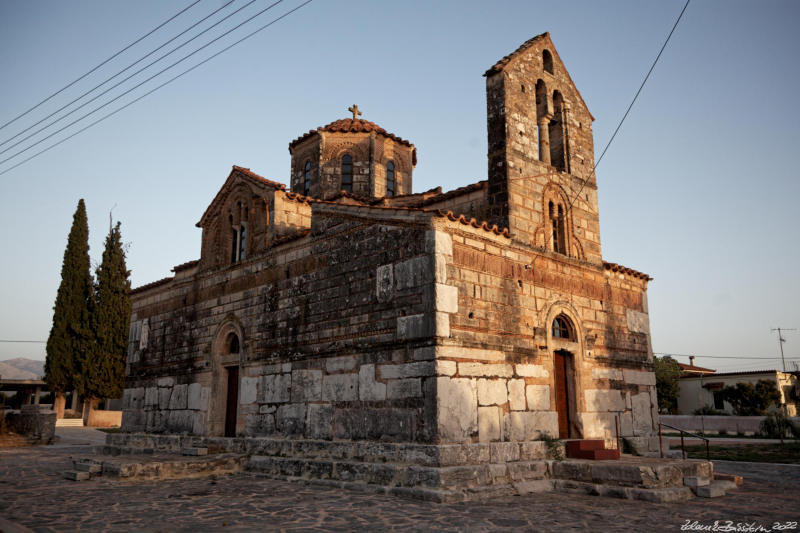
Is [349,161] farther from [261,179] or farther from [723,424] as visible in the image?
[723,424]

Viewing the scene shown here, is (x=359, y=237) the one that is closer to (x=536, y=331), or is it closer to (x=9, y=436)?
(x=536, y=331)

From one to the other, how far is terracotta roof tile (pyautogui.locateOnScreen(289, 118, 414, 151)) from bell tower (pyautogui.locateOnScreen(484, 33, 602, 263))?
17.0ft

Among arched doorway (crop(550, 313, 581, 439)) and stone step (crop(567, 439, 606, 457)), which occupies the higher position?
arched doorway (crop(550, 313, 581, 439))

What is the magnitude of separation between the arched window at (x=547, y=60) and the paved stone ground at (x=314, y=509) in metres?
9.17

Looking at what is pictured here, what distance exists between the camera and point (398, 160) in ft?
55.9

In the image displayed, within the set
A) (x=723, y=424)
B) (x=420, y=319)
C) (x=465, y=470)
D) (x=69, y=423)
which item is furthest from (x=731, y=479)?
(x=69, y=423)

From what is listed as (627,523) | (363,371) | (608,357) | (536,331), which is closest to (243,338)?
(363,371)

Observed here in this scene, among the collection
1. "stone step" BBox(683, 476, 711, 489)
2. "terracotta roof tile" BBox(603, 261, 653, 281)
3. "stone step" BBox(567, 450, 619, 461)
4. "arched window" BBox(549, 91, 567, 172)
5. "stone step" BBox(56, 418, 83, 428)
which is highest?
"arched window" BBox(549, 91, 567, 172)

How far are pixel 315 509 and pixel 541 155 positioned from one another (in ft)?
28.1

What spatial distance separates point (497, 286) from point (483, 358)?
54.0 inches

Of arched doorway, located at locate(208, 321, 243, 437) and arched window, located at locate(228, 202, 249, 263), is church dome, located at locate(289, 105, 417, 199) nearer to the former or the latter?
arched window, located at locate(228, 202, 249, 263)

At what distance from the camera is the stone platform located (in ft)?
27.0

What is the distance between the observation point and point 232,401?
13203 mm

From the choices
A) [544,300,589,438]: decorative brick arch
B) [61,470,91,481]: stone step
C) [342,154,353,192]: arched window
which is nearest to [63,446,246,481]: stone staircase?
[61,470,91,481]: stone step
